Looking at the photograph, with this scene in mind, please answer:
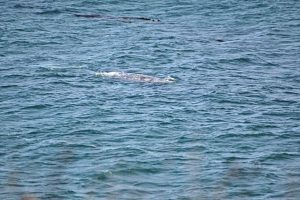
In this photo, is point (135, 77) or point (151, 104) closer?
point (151, 104)

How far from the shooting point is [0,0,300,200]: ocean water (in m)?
15.9

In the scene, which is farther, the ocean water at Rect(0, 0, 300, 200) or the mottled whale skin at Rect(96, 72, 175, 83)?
the mottled whale skin at Rect(96, 72, 175, 83)

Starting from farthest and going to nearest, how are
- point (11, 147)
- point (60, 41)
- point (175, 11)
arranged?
point (175, 11) < point (60, 41) < point (11, 147)

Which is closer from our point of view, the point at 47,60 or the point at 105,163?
the point at 105,163

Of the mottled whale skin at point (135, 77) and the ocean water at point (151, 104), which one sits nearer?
the ocean water at point (151, 104)

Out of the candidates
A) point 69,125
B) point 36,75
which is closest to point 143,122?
point 69,125

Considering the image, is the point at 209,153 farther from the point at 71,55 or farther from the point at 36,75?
the point at 71,55

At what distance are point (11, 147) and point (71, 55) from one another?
1223 cm

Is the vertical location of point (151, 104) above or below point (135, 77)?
below

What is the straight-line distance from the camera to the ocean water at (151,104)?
625 inches

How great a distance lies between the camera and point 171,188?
1538 cm

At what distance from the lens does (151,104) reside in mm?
23016

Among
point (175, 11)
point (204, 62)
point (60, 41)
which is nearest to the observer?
point (204, 62)

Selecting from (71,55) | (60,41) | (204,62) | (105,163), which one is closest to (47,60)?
(71,55)
